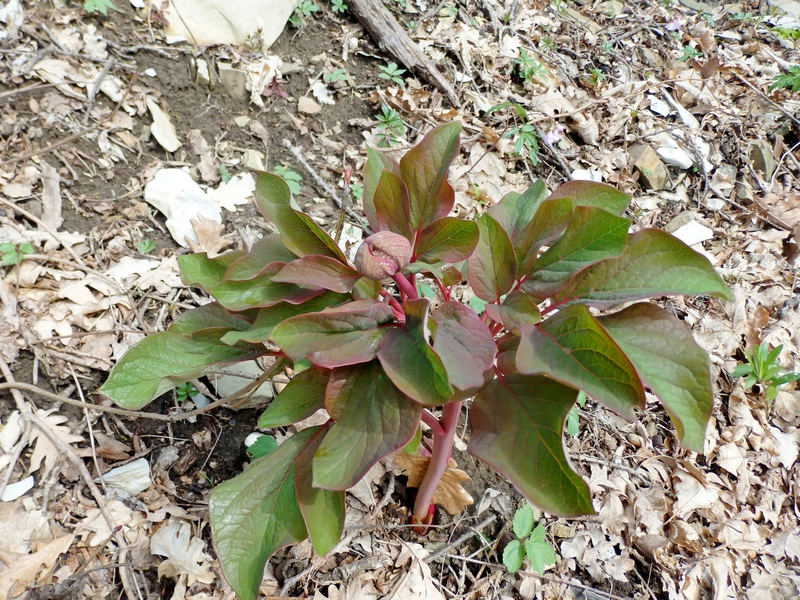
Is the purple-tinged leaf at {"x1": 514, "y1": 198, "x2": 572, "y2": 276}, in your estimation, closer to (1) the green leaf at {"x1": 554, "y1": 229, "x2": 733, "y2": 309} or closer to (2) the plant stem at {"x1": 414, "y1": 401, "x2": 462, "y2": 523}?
(1) the green leaf at {"x1": 554, "y1": 229, "x2": 733, "y2": 309}

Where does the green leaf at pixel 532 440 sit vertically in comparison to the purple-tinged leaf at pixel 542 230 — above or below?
below

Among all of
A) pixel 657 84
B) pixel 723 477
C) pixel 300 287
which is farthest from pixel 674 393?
pixel 657 84

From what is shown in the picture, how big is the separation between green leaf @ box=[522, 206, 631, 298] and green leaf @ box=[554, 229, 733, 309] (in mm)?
35

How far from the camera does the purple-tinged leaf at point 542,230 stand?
1109 millimetres

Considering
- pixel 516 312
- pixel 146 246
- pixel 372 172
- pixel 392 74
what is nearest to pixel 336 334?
pixel 516 312

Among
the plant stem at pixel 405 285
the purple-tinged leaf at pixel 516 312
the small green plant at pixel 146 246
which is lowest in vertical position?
the small green plant at pixel 146 246

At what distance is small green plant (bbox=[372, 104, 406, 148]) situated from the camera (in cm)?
283

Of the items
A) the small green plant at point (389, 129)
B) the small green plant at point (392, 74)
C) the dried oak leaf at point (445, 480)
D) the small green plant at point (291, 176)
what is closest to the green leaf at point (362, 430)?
the dried oak leaf at point (445, 480)

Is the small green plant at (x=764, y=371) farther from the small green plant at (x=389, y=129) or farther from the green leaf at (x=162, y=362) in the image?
the green leaf at (x=162, y=362)

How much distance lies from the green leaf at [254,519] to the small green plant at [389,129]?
6.56ft

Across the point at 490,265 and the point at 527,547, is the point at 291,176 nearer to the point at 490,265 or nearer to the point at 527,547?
the point at 490,265

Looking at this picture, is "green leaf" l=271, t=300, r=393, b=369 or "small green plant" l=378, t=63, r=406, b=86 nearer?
"green leaf" l=271, t=300, r=393, b=369

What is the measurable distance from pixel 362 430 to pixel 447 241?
0.47 metres

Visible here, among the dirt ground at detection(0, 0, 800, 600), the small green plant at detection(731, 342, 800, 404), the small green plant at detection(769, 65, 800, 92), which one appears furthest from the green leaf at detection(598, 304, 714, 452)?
the small green plant at detection(769, 65, 800, 92)
